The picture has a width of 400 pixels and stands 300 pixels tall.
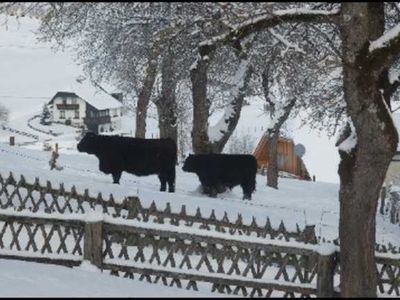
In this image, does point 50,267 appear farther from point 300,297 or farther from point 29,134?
point 29,134

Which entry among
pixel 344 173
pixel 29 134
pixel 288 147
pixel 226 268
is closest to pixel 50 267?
pixel 226 268

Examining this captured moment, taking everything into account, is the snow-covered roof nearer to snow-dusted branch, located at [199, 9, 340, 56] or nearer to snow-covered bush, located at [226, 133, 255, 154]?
snow-covered bush, located at [226, 133, 255, 154]

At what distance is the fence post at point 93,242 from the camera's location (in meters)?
9.37

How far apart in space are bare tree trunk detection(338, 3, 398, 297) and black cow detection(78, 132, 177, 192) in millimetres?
12709

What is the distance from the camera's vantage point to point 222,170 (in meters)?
20.6

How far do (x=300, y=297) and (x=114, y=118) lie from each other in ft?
270

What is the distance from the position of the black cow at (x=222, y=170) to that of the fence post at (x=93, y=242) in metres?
11.0

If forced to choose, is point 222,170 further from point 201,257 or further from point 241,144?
point 241,144

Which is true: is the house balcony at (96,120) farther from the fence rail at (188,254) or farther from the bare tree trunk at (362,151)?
the bare tree trunk at (362,151)

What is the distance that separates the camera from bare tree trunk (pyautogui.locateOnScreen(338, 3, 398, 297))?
7.64 m

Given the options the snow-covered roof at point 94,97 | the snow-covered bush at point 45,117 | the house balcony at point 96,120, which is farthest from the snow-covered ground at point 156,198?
the snow-covered roof at point 94,97

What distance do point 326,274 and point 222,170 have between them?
12.4 meters

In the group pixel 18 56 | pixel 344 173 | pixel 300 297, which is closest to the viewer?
pixel 344 173

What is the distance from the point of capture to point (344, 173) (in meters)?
8.08
